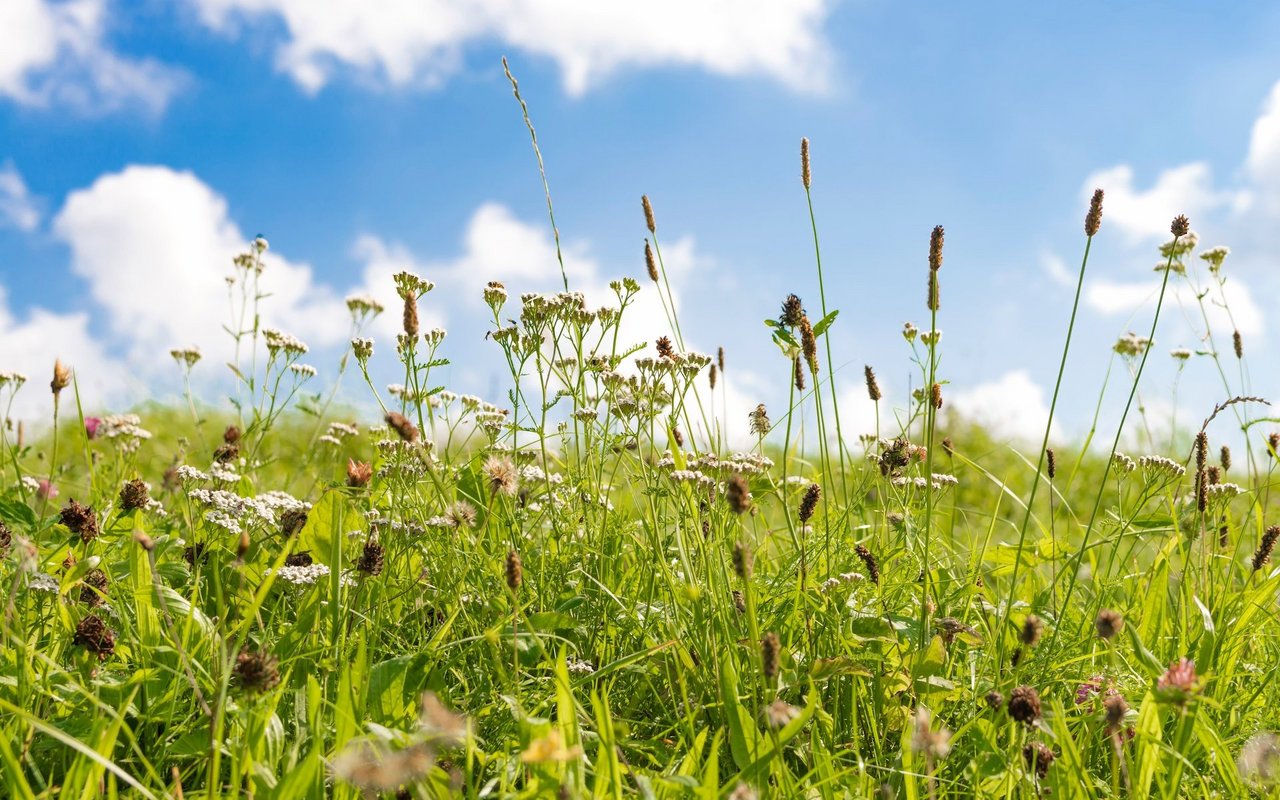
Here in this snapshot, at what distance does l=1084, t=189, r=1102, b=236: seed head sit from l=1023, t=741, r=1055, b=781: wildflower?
1.09 metres

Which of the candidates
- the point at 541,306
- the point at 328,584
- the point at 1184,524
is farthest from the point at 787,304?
the point at 1184,524

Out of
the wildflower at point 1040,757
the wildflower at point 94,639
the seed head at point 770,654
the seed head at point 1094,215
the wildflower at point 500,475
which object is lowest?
the wildflower at point 1040,757

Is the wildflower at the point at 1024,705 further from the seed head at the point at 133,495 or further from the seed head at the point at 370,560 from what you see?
the seed head at the point at 133,495

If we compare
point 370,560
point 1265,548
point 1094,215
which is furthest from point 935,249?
point 370,560

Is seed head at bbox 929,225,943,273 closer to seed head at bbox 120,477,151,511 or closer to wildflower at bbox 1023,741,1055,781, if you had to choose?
wildflower at bbox 1023,741,1055,781

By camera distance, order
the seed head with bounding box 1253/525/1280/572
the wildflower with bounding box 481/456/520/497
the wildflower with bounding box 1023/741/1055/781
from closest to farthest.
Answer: the wildflower with bounding box 1023/741/1055/781 < the wildflower with bounding box 481/456/520/497 < the seed head with bounding box 1253/525/1280/572

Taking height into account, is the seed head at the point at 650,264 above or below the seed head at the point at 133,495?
above

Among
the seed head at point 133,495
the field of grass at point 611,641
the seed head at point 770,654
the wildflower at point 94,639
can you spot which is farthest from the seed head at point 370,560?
the seed head at point 770,654

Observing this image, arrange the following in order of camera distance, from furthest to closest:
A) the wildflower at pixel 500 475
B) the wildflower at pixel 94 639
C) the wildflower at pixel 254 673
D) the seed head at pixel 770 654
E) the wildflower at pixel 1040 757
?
the wildflower at pixel 94 639 → the wildflower at pixel 500 475 → the wildflower at pixel 1040 757 → the wildflower at pixel 254 673 → the seed head at pixel 770 654

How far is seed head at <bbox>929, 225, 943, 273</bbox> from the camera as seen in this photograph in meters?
2.13

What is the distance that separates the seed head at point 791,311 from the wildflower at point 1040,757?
1.08 m

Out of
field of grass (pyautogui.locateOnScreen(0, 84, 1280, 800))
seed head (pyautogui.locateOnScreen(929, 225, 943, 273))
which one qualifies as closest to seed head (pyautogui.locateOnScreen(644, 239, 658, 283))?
field of grass (pyautogui.locateOnScreen(0, 84, 1280, 800))

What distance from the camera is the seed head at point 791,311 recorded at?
2.47m

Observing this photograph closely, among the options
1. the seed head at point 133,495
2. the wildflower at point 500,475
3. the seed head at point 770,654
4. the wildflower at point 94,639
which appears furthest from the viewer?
the seed head at point 133,495
